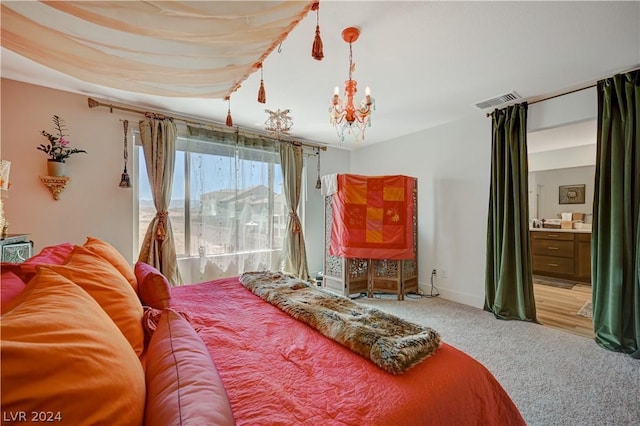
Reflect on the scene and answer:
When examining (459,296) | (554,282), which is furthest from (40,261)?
(554,282)

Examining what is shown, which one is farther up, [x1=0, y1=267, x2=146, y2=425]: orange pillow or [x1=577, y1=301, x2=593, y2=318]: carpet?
[x1=0, y1=267, x2=146, y2=425]: orange pillow

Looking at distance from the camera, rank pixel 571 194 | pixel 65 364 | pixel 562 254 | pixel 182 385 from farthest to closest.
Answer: pixel 571 194, pixel 562 254, pixel 182 385, pixel 65 364

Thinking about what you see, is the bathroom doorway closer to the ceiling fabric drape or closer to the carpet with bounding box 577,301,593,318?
the carpet with bounding box 577,301,593,318

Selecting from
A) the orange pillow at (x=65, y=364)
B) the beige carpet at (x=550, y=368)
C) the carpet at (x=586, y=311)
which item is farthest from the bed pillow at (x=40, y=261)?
the carpet at (x=586, y=311)

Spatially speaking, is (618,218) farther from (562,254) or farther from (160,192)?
(160,192)

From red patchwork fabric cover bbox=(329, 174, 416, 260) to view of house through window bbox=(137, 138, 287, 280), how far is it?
1.08 metres

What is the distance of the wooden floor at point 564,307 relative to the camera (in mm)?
2803

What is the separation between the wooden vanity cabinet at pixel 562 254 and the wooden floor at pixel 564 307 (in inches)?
12.3

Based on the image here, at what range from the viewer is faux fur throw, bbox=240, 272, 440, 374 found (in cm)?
100

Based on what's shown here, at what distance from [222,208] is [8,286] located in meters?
2.78

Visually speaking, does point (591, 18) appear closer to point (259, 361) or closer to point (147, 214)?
point (259, 361)

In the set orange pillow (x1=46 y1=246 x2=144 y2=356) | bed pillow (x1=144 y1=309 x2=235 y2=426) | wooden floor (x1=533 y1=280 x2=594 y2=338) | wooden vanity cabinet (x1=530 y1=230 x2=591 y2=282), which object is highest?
orange pillow (x1=46 y1=246 x2=144 y2=356)

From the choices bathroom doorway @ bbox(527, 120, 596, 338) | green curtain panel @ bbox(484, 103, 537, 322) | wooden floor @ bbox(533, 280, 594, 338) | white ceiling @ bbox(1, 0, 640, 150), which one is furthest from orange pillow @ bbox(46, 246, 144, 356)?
bathroom doorway @ bbox(527, 120, 596, 338)

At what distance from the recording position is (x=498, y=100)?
2.91 meters
